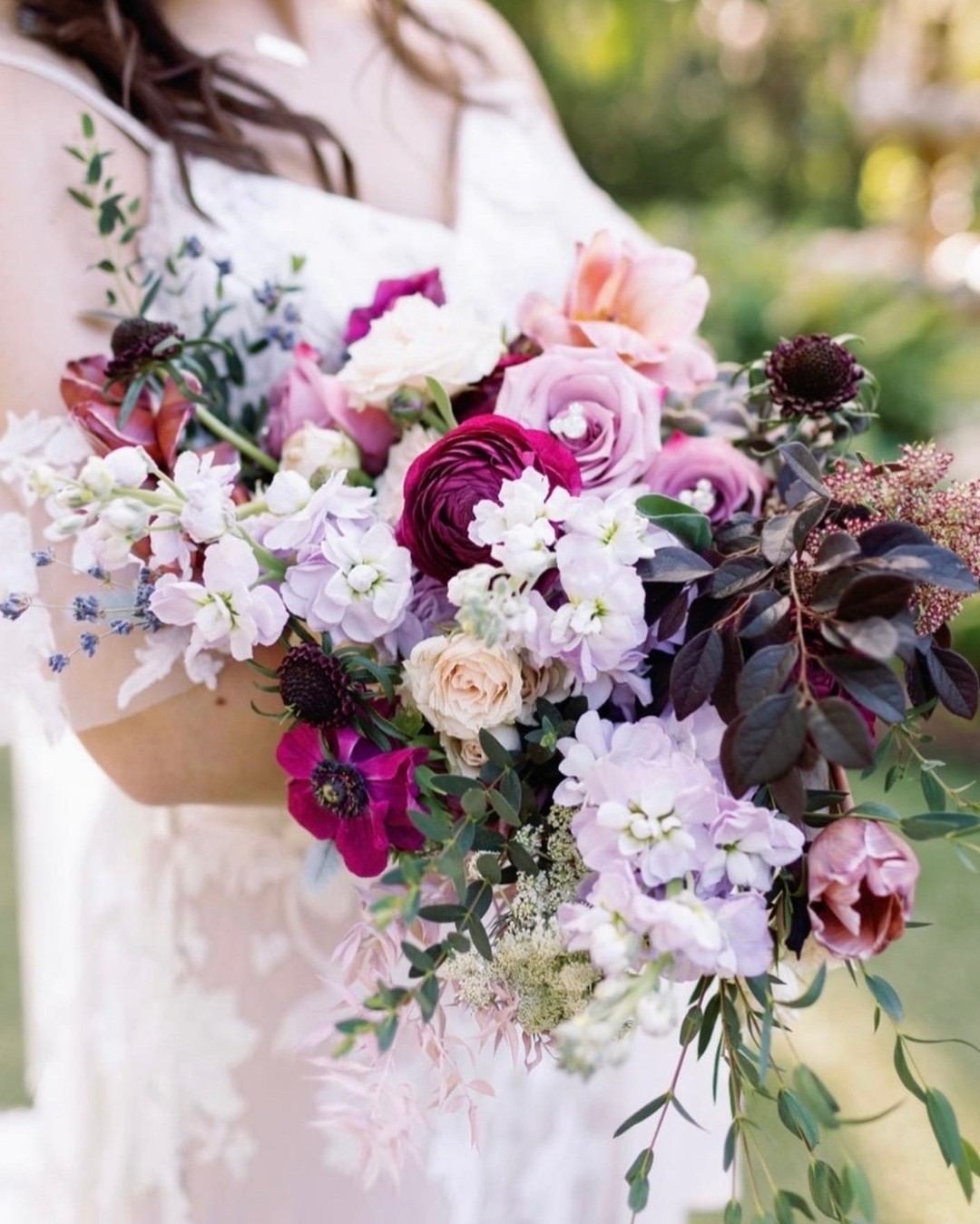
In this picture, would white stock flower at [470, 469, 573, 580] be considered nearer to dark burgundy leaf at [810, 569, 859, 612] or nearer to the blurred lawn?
dark burgundy leaf at [810, 569, 859, 612]

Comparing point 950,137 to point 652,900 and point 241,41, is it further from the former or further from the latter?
point 652,900

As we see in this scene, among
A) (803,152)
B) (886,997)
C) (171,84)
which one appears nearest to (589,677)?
(886,997)

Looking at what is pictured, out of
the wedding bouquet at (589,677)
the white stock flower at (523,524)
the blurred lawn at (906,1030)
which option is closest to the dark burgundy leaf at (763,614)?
the wedding bouquet at (589,677)

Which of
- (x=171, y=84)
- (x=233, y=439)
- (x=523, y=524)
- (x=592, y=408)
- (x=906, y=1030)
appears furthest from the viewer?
(x=906, y=1030)

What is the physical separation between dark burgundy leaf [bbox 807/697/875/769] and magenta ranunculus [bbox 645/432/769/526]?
34cm

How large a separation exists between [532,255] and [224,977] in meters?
0.94

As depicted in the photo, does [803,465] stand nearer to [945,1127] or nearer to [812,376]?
[812,376]

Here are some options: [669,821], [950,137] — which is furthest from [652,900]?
[950,137]

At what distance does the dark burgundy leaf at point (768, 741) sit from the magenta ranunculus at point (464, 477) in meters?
0.22

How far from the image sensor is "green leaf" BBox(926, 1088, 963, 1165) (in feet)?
2.33

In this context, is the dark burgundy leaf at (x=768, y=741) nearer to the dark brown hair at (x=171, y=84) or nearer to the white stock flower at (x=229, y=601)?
the white stock flower at (x=229, y=601)

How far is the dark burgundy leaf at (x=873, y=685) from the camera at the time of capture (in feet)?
2.23

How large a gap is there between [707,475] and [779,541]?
238 mm

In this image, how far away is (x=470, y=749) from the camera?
2.71ft
